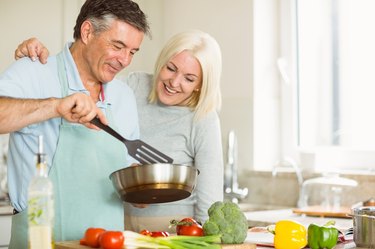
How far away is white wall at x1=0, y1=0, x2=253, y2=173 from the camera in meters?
4.10

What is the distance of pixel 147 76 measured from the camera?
9.68 feet

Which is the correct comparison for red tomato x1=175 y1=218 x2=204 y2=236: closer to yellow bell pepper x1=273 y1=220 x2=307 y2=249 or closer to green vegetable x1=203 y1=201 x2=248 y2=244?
green vegetable x1=203 y1=201 x2=248 y2=244

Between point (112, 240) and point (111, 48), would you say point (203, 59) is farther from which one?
point (112, 240)

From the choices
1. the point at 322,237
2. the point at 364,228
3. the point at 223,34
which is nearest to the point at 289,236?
the point at 322,237

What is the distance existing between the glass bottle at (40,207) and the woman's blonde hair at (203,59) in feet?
3.92

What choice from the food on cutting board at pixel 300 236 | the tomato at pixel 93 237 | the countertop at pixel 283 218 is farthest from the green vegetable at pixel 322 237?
the tomato at pixel 93 237

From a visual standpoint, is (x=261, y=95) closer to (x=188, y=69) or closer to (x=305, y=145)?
(x=305, y=145)

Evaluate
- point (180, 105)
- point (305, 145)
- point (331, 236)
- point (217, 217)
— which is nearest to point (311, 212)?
point (305, 145)

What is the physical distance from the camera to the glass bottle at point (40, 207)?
5.41ft

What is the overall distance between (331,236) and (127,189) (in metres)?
0.69

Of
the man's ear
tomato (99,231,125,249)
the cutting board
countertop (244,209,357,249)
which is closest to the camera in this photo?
tomato (99,231,125,249)

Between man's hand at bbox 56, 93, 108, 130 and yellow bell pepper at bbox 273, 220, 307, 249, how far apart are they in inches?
28.6

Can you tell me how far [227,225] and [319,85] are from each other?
235cm

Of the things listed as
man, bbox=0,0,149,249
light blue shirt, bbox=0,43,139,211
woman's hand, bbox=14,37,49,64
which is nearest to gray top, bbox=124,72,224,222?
man, bbox=0,0,149,249
